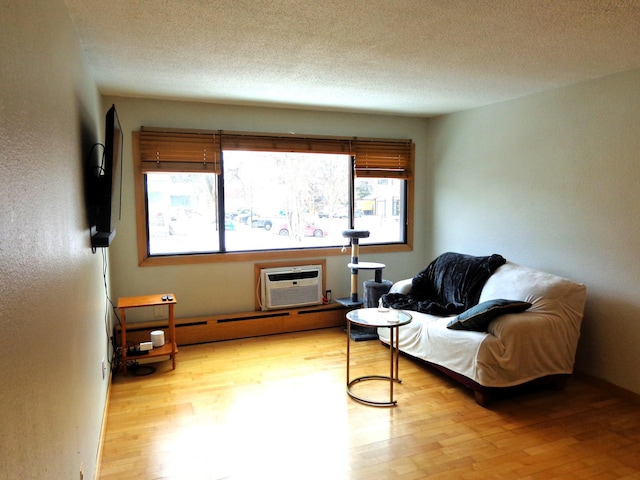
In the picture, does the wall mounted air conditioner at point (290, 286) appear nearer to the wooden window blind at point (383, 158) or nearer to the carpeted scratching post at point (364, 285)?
the carpeted scratching post at point (364, 285)

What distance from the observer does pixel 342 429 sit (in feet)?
9.23

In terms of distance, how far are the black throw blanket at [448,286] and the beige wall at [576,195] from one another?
1.33ft

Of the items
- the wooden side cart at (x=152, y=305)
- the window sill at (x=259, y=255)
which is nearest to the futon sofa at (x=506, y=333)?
the window sill at (x=259, y=255)

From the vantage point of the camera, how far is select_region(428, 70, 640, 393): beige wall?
320 cm

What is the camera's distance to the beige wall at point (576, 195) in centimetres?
320

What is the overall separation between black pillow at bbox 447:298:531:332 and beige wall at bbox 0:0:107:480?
2479 millimetres

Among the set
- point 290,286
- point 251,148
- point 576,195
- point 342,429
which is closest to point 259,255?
point 290,286

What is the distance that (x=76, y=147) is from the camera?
2135mm

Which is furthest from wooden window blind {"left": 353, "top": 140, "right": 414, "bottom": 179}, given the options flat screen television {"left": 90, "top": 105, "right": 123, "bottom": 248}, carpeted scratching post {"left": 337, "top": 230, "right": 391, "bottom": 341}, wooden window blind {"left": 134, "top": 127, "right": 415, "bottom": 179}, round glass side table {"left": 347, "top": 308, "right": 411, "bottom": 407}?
flat screen television {"left": 90, "top": 105, "right": 123, "bottom": 248}

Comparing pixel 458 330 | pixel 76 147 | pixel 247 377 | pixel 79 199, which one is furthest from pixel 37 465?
pixel 458 330

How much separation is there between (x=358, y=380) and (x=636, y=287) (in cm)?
210

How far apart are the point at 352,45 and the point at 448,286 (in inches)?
96.9

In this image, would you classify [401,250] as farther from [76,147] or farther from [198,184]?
[76,147]

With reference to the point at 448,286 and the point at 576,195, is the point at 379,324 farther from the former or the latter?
the point at 576,195
